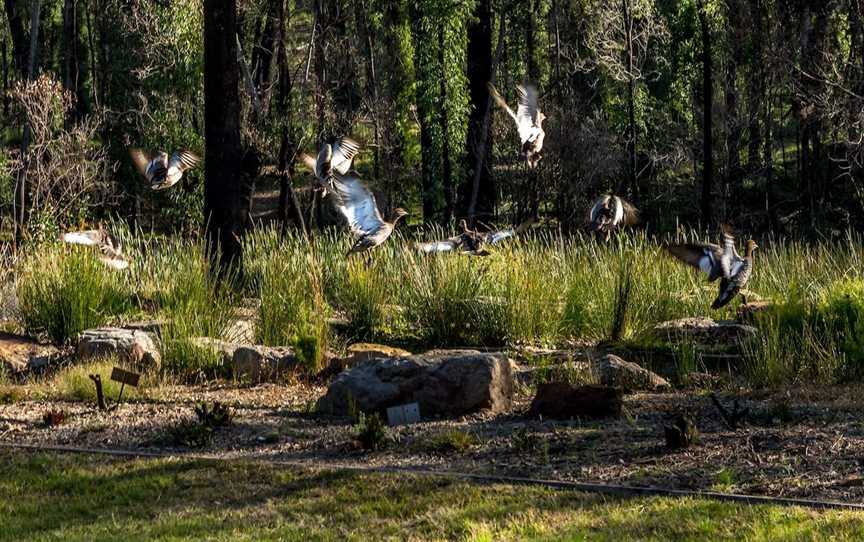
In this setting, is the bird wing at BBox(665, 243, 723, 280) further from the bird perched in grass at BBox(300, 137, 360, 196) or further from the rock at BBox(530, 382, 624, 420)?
the bird perched in grass at BBox(300, 137, 360, 196)

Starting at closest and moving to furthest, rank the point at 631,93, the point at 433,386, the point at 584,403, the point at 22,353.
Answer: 1. the point at 584,403
2. the point at 433,386
3. the point at 22,353
4. the point at 631,93

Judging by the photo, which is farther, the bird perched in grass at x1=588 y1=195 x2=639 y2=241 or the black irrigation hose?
the bird perched in grass at x1=588 y1=195 x2=639 y2=241

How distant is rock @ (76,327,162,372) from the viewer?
10180 mm

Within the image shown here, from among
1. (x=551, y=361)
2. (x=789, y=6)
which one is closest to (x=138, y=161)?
(x=551, y=361)

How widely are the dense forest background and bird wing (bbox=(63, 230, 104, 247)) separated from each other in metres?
6.54

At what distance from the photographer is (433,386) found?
823 cm

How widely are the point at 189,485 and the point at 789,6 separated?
23335 millimetres

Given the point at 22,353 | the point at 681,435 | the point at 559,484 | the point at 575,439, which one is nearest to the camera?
the point at 559,484

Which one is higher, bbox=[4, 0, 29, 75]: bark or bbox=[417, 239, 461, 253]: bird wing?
bbox=[4, 0, 29, 75]: bark

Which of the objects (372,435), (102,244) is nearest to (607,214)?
(102,244)

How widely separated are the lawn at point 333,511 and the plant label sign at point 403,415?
4.24 feet

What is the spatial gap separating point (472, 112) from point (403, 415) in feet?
70.2

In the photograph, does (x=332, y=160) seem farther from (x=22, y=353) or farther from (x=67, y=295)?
(x=22, y=353)

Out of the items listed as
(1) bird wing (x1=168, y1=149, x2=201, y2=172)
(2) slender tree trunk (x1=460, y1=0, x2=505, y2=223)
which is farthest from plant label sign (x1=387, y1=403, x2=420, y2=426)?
(2) slender tree trunk (x1=460, y1=0, x2=505, y2=223)
